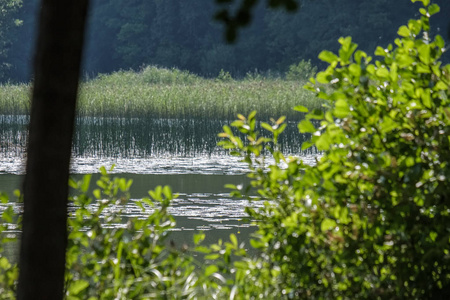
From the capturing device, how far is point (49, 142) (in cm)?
179

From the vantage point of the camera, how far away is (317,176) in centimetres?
282

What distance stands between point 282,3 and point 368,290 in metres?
1.20

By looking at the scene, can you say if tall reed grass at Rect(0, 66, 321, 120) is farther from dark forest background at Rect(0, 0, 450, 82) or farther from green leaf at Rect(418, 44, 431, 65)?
dark forest background at Rect(0, 0, 450, 82)

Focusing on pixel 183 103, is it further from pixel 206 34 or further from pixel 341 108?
pixel 206 34

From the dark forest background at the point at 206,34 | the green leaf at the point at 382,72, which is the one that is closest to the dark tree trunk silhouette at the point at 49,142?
the green leaf at the point at 382,72

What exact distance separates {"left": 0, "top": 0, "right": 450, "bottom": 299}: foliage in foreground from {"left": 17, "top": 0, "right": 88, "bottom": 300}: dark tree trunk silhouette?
0.72 metres

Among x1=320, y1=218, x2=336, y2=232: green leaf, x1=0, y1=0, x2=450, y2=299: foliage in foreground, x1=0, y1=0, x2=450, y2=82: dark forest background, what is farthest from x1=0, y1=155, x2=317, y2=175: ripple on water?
x1=0, y1=0, x2=450, y2=82: dark forest background

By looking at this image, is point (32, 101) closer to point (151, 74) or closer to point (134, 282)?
point (134, 282)

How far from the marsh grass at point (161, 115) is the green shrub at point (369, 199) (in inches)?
368

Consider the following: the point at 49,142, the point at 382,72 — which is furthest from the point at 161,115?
the point at 49,142

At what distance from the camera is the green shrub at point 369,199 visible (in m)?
2.62

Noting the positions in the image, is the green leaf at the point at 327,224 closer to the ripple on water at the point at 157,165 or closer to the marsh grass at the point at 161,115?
the ripple on water at the point at 157,165

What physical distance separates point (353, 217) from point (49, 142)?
1238 mm

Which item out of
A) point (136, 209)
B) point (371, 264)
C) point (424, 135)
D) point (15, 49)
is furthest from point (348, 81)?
point (15, 49)
